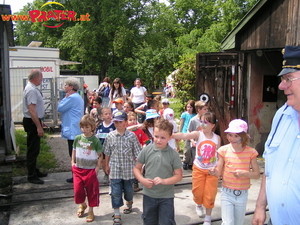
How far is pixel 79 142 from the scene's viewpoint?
461 centimetres

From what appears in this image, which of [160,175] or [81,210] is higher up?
[160,175]

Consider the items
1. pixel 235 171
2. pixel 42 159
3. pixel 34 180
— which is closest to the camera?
pixel 235 171

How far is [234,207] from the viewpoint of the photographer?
3582 millimetres

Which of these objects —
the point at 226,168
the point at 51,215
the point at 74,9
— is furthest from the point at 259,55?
the point at 74,9

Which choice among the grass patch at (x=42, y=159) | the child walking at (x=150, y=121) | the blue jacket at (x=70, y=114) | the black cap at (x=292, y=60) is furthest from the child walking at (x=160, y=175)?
the grass patch at (x=42, y=159)

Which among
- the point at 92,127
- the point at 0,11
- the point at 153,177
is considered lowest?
the point at 153,177

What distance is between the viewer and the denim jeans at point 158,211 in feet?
11.6

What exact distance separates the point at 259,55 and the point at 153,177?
5.21m

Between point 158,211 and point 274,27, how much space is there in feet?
16.2

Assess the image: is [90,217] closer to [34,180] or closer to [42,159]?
[34,180]

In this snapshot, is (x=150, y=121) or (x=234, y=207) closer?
(x=234, y=207)

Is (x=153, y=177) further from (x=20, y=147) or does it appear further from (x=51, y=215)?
(x=20, y=147)

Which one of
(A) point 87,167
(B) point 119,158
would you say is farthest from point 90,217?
(B) point 119,158

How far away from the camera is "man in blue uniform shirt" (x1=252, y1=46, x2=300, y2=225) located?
2158 mm
